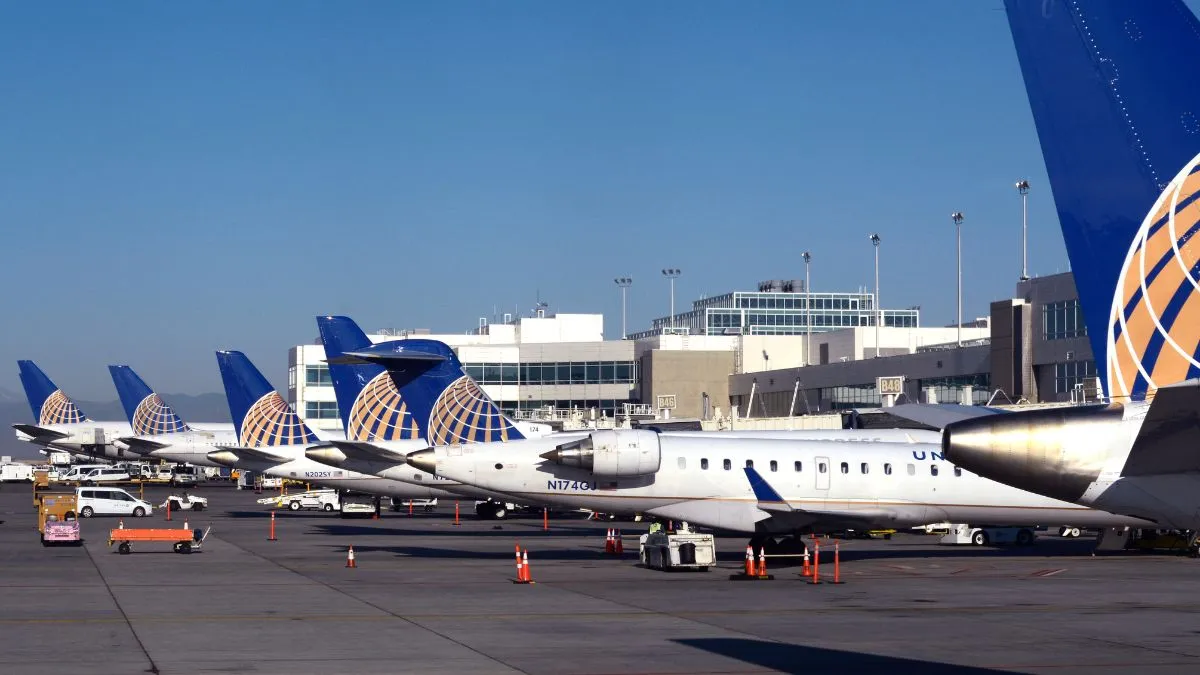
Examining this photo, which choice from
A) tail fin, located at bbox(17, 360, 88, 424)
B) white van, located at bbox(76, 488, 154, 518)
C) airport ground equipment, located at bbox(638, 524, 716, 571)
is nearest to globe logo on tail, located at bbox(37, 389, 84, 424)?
tail fin, located at bbox(17, 360, 88, 424)

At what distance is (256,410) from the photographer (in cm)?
6638

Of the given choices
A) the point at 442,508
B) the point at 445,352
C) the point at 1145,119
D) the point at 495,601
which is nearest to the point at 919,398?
the point at 442,508

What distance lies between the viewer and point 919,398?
80875 millimetres

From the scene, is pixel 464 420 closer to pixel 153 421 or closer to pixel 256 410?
pixel 256 410

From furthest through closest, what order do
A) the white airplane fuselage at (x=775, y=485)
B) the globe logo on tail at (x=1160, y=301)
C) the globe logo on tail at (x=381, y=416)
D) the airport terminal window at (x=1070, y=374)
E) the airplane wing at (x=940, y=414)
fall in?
1. the airport terminal window at (x=1070, y=374)
2. the globe logo on tail at (x=381, y=416)
3. the white airplane fuselage at (x=775, y=485)
4. the airplane wing at (x=940, y=414)
5. the globe logo on tail at (x=1160, y=301)

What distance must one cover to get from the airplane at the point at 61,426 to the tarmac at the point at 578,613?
65.8 metres

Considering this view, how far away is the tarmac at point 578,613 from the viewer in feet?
69.3

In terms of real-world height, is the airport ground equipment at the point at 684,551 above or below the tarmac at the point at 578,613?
above

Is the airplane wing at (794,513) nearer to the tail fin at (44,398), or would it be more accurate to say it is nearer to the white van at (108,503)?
the white van at (108,503)

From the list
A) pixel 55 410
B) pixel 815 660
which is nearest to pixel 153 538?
pixel 815 660

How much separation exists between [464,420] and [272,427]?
24.0 m

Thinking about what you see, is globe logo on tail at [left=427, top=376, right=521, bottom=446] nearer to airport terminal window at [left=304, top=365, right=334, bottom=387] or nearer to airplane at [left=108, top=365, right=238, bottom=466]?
airplane at [left=108, top=365, right=238, bottom=466]

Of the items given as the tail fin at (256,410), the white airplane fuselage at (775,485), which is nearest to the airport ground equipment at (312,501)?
the tail fin at (256,410)

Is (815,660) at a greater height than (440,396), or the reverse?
(440,396)
